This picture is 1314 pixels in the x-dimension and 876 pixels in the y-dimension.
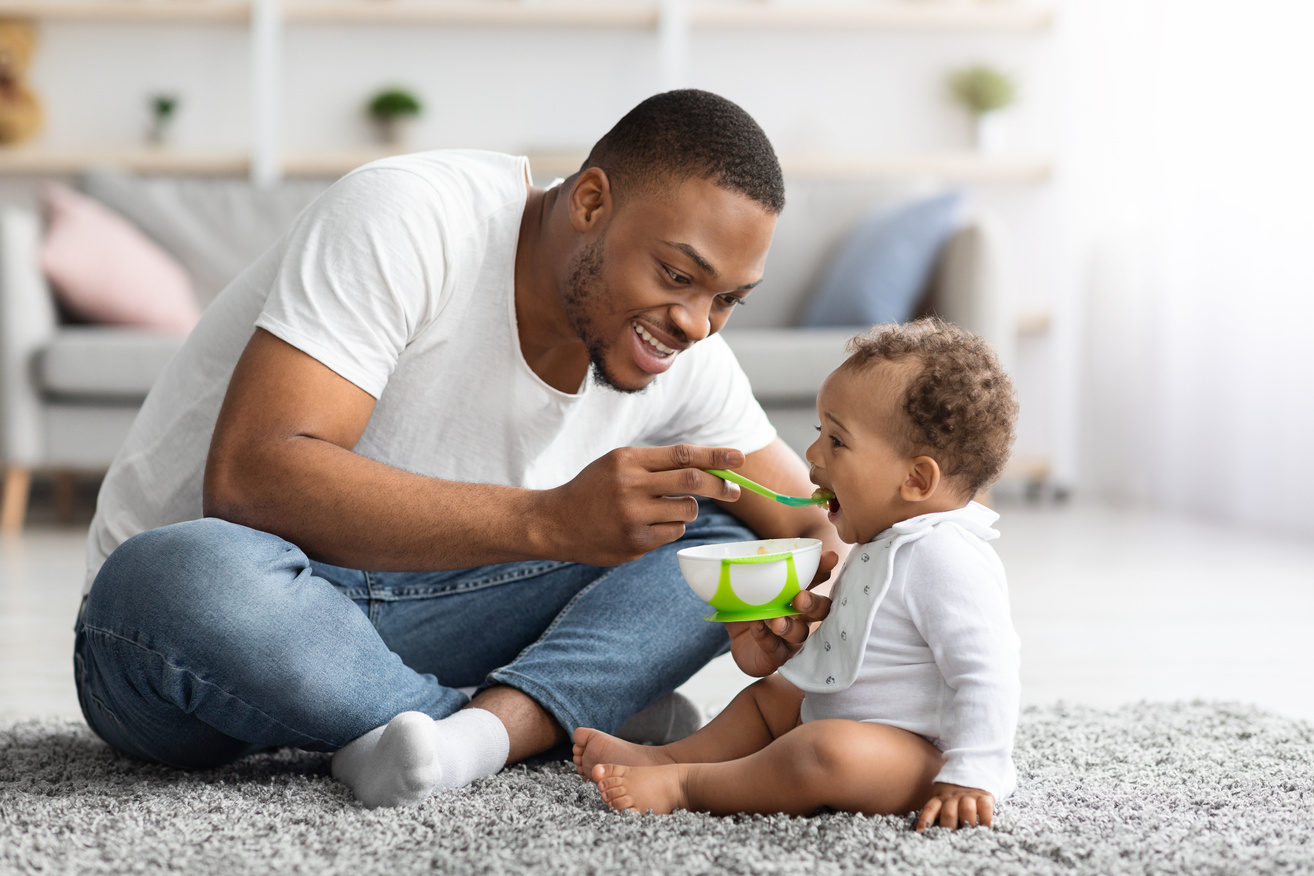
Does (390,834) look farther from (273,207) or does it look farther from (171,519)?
(273,207)

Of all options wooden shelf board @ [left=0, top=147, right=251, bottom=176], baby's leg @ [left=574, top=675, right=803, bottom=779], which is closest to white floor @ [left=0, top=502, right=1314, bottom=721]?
baby's leg @ [left=574, top=675, right=803, bottom=779]

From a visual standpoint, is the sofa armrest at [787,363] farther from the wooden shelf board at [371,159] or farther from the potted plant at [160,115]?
the potted plant at [160,115]

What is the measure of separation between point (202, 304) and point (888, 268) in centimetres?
206

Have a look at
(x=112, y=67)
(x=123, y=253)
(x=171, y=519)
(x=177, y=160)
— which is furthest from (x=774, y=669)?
(x=112, y=67)

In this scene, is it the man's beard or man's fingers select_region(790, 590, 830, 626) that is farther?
the man's beard

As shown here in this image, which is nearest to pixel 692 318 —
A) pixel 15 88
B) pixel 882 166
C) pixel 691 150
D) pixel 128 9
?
pixel 691 150

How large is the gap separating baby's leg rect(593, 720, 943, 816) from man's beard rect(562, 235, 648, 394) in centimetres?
44

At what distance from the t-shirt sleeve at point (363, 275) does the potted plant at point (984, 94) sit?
3.47 m

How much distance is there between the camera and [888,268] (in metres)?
3.27

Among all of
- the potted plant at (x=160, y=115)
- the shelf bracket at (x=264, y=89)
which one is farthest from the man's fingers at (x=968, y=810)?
the potted plant at (x=160, y=115)

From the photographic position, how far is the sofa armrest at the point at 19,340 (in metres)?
2.96

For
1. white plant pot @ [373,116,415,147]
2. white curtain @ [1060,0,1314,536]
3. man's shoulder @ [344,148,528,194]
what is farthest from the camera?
white plant pot @ [373,116,415,147]

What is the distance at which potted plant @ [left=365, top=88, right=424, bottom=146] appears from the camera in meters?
4.14

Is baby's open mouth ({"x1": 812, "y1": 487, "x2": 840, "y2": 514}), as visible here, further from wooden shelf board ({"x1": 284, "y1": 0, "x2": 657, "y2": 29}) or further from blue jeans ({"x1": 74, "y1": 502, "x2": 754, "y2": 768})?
wooden shelf board ({"x1": 284, "y1": 0, "x2": 657, "y2": 29})
